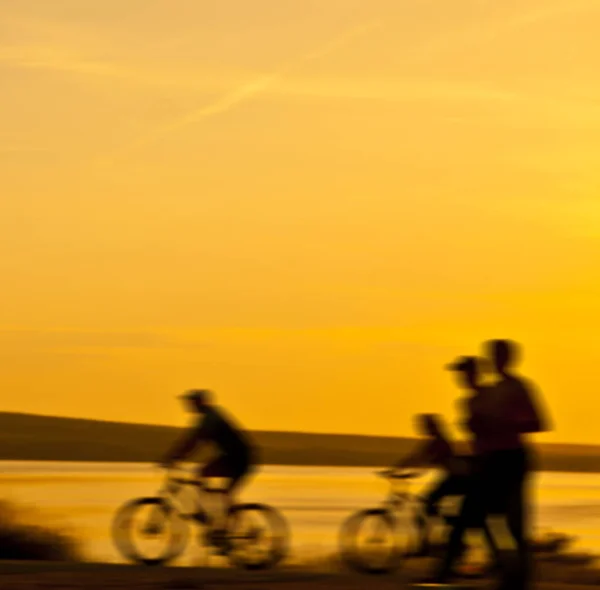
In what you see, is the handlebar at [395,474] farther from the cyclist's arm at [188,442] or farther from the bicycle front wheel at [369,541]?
the cyclist's arm at [188,442]

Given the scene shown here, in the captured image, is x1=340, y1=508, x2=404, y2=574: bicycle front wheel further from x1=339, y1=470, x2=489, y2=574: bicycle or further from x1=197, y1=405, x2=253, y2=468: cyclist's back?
x1=197, y1=405, x2=253, y2=468: cyclist's back

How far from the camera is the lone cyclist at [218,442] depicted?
19.7 m

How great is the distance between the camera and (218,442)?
64.7 feet

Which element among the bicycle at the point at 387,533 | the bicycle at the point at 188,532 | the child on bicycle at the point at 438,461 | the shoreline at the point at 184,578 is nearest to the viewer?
the shoreline at the point at 184,578

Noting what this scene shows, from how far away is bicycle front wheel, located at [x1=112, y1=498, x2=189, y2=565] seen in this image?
66.8 feet

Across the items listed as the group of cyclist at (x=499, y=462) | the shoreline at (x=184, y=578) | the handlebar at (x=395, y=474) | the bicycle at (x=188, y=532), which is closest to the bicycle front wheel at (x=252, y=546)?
the bicycle at (x=188, y=532)

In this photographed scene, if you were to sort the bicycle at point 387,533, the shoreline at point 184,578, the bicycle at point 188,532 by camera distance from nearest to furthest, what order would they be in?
the shoreline at point 184,578, the bicycle at point 387,533, the bicycle at point 188,532

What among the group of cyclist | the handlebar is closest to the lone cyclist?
the handlebar

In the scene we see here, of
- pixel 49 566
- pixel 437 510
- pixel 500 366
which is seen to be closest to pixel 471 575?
pixel 437 510

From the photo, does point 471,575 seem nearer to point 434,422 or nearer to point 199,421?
point 434,422

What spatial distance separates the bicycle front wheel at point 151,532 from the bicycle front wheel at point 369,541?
1.81 metres

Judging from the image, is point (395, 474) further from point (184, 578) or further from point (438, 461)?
point (184, 578)

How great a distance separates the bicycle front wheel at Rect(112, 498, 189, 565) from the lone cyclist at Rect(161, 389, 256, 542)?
27.1 inches

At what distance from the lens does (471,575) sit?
58.5 ft
